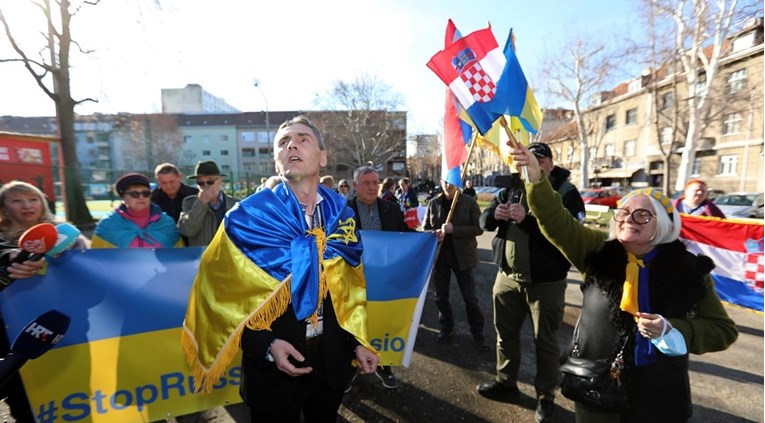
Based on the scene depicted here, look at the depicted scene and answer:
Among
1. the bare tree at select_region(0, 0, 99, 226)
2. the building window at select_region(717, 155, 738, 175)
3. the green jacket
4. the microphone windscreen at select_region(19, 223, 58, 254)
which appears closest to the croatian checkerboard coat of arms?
the green jacket

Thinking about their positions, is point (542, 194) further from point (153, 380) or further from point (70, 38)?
point (70, 38)

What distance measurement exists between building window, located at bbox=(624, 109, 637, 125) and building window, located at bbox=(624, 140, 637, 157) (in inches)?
76.2

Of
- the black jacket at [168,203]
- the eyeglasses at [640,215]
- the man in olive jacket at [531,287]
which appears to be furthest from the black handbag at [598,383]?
the black jacket at [168,203]

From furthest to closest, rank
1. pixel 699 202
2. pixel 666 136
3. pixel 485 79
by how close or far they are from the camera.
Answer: pixel 666 136 → pixel 699 202 → pixel 485 79

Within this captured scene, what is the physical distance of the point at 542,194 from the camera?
1.91 m

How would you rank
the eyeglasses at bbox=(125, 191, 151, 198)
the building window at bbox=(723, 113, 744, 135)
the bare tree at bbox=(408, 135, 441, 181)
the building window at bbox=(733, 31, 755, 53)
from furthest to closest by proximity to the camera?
1. the bare tree at bbox=(408, 135, 441, 181)
2. the building window at bbox=(723, 113, 744, 135)
3. the building window at bbox=(733, 31, 755, 53)
4. the eyeglasses at bbox=(125, 191, 151, 198)

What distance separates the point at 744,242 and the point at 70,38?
67.2ft

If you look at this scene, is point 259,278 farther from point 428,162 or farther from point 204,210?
point 428,162

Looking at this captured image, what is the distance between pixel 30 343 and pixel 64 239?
1.12 m

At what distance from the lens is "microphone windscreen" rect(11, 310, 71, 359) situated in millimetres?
1493

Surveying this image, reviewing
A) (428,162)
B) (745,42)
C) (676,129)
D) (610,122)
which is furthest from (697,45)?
(428,162)

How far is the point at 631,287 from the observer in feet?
5.73

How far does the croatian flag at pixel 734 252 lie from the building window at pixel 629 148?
37.1 meters

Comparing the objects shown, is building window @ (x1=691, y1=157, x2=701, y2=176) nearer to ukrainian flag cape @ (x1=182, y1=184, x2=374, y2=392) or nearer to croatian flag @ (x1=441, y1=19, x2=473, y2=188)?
croatian flag @ (x1=441, y1=19, x2=473, y2=188)
